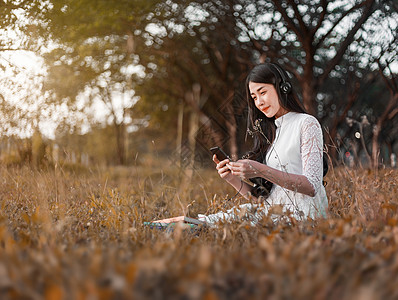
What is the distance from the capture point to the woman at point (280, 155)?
2.96 m

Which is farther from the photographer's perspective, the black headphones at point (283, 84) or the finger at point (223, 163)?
the black headphones at point (283, 84)

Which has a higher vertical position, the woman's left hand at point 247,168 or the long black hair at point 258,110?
the long black hair at point 258,110

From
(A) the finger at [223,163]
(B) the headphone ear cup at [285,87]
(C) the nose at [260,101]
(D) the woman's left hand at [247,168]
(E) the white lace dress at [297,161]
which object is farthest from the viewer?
(C) the nose at [260,101]

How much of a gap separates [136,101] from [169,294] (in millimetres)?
15732

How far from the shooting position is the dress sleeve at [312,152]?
9.93ft

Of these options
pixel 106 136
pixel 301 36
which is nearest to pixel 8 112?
pixel 301 36

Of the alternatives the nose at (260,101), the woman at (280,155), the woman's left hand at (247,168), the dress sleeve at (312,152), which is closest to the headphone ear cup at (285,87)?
the woman at (280,155)

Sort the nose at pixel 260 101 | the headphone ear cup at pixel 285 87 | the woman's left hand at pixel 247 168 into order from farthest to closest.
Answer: the nose at pixel 260 101, the headphone ear cup at pixel 285 87, the woman's left hand at pixel 247 168

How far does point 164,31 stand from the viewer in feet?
44.1

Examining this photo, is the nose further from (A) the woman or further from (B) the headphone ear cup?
(B) the headphone ear cup

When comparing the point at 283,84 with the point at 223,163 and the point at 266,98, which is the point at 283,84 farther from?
the point at 223,163

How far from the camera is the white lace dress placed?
3.02m

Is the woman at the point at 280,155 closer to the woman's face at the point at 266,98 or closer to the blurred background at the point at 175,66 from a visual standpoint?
the woman's face at the point at 266,98

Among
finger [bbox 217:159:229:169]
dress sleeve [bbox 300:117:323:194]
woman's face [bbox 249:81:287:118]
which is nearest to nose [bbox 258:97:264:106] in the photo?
woman's face [bbox 249:81:287:118]
